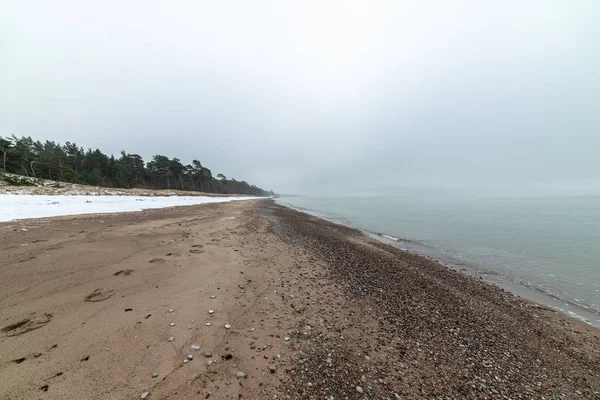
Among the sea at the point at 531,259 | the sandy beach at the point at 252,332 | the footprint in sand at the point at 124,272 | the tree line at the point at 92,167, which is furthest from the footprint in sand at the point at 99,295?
the tree line at the point at 92,167

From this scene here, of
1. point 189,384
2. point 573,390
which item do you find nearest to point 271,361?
point 189,384

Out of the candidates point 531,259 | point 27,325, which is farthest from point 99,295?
point 531,259

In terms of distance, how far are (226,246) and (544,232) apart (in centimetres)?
3443

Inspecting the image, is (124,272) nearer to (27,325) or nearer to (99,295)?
(99,295)

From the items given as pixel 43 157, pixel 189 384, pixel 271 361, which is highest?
pixel 43 157

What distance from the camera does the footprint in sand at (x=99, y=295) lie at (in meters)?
4.75

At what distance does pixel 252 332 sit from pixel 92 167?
85400 millimetres

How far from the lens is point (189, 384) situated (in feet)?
9.74

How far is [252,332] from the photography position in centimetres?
436

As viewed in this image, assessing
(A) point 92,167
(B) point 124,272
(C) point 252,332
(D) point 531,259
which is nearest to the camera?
(C) point 252,332

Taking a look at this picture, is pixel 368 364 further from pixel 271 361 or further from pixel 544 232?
pixel 544 232

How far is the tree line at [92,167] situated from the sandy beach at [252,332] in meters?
54.6

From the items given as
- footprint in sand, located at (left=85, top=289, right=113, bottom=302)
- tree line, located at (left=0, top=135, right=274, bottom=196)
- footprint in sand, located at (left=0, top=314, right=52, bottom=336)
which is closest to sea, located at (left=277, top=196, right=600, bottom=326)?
footprint in sand, located at (left=85, top=289, right=113, bottom=302)

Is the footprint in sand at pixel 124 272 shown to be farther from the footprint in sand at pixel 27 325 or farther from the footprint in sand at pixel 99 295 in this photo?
the footprint in sand at pixel 27 325
